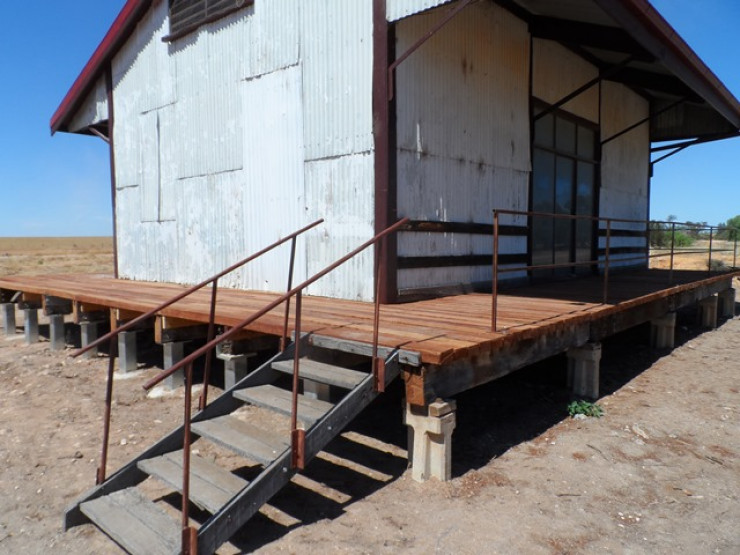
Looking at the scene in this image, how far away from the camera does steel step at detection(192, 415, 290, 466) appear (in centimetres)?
330

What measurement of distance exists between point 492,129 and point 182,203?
4737mm

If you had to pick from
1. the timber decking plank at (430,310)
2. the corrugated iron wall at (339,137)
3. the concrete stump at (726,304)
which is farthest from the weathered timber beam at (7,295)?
the concrete stump at (726,304)

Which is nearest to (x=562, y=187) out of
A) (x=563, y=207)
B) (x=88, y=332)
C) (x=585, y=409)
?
(x=563, y=207)

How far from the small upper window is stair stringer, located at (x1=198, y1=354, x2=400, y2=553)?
18.8 feet

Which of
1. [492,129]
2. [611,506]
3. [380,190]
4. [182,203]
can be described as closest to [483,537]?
[611,506]

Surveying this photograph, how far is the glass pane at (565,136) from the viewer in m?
9.05

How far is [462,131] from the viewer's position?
6.75 m

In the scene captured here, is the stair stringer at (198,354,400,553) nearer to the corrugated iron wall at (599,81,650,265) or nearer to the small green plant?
the small green plant

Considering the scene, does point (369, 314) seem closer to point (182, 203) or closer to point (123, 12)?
point (182, 203)

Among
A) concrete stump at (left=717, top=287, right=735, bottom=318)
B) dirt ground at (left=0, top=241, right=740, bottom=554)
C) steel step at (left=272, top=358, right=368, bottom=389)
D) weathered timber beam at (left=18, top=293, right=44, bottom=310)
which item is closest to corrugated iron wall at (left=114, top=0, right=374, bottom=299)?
weathered timber beam at (left=18, top=293, right=44, bottom=310)

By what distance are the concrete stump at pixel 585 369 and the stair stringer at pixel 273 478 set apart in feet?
9.20

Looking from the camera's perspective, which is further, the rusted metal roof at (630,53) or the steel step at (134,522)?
the rusted metal roof at (630,53)

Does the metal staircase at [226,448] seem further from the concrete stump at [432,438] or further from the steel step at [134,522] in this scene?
the concrete stump at [432,438]

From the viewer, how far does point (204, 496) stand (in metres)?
3.09
